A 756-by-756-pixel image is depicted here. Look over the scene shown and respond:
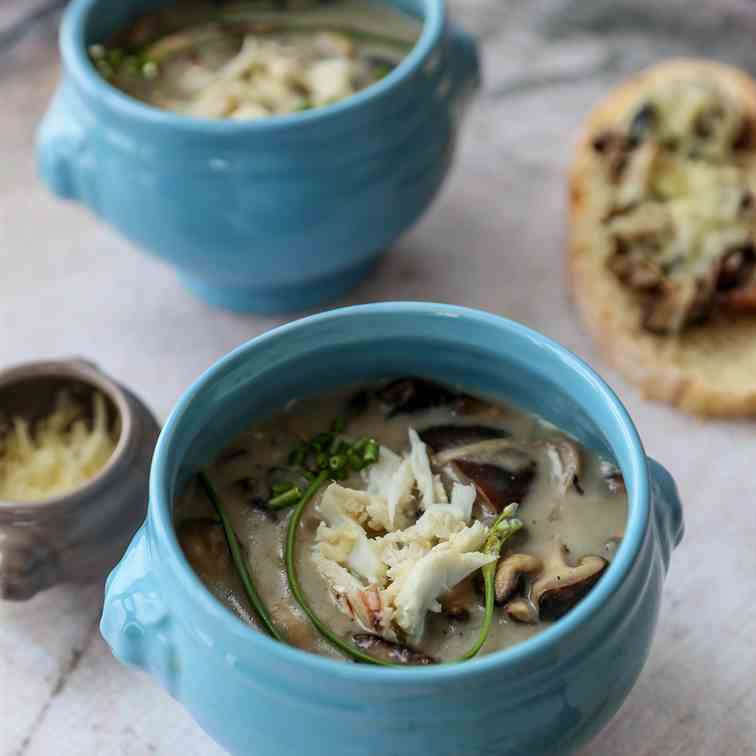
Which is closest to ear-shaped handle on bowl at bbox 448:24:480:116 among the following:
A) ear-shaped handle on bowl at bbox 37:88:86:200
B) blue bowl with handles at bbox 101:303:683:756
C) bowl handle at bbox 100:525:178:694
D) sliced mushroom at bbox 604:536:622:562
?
ear-shaped handle on bowl at bbox 37:88:86:200

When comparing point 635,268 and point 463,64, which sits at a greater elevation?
point 463,64

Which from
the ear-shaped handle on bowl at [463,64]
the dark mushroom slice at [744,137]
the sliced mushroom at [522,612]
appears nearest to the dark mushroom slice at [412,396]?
the sliced mushroom at [522,612]

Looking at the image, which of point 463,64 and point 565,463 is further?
point 463,64

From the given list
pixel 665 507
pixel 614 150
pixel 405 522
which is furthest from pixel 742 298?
pixel 405 522

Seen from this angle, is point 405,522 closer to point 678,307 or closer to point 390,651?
point 390,651

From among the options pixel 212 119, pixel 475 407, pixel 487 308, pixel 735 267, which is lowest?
pixel 487 308

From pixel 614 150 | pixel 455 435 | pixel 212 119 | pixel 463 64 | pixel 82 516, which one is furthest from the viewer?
pixel 614 150

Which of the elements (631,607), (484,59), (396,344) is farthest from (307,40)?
(631,607)

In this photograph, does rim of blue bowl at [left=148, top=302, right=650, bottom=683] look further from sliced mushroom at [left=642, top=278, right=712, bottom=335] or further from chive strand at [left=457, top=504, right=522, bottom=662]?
sliced mushroom at [left=642, top=278, right=712, bottom=335]

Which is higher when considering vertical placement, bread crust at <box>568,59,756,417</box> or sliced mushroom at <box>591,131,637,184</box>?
sliced mushroom at <box>591,131,637,184</box>
